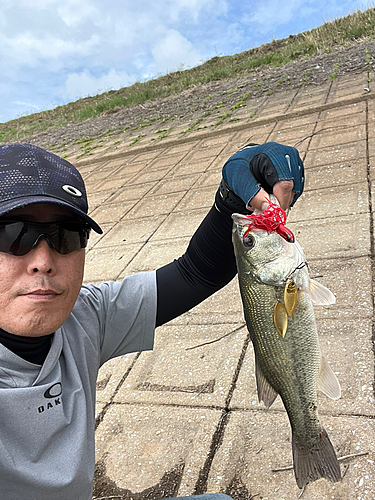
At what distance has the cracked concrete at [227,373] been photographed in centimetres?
221

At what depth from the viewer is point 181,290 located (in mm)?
1965

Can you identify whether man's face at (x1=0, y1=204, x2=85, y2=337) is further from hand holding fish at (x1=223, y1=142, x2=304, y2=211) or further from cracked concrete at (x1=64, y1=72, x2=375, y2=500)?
cracked concrete at (x1=64, y1=72, x2=375, y2=500)

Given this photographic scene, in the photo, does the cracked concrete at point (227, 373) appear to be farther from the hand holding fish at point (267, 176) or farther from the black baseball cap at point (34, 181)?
the black baseball cap at point (34, 181)

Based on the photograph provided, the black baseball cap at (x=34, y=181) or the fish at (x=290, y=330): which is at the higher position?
the black baseball cap at (x=34, y=181)

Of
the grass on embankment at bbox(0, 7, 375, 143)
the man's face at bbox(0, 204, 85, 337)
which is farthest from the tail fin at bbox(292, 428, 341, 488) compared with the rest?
the grass on embankment at bbox(0, 7, 375, 143)

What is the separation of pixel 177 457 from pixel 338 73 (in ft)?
34.9

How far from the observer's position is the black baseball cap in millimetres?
1301

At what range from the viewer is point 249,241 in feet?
5.61

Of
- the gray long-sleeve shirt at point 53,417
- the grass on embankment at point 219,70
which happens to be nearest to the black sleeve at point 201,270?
the gray long-sleeve shirt at point 53,417

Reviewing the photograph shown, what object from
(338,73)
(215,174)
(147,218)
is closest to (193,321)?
(147,218)

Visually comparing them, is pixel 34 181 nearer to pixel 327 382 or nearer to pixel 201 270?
pixel 201 270

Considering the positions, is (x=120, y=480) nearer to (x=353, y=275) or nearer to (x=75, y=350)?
(x=75, y=350)

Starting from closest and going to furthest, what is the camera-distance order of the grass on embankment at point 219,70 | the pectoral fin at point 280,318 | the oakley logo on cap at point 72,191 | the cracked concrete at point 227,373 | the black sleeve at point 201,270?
the oakley logo on cap at point 72,191 < the pectoral fin at point 280,318 < the black sleeve at point 201,270 < the cracked concrete at point 227,373 < the grass on embankment at point 219,70

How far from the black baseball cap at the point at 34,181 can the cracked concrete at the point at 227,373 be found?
1.57m
